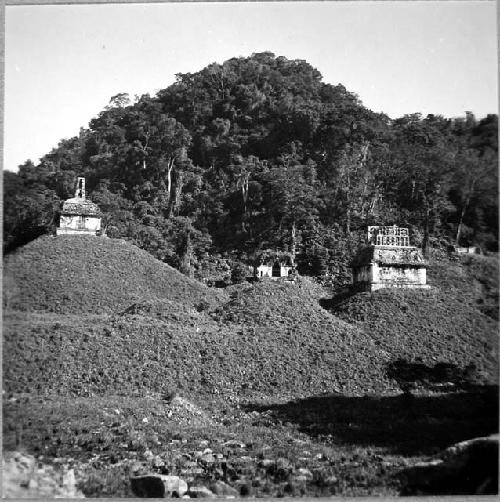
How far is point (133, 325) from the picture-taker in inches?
936

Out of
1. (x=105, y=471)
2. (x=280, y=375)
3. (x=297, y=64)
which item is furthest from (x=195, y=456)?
(x=297, y=64)

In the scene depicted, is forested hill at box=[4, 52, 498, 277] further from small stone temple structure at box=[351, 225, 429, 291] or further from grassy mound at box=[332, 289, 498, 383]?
grassy mound at box=[332, 289, 498, 383]

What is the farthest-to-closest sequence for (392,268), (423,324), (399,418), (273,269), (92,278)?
1. (273,269)
2. (392,268)
3. (92,278)
4. (423,324)
5. (399,418)

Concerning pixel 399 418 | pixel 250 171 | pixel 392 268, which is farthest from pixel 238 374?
pixel 250 171

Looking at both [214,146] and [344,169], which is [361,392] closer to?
[344,169]

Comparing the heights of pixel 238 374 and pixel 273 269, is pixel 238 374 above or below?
below

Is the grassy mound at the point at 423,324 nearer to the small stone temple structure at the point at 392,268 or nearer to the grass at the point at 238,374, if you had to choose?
the grass at the point at 238,374

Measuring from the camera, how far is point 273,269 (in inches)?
1650

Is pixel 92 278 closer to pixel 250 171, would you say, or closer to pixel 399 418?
pixel 399 418

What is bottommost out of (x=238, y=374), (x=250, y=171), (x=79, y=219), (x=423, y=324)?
(x=238, y=374)

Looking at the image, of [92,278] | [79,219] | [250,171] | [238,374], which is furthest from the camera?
[250,171]

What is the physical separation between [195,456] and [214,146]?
45.0m

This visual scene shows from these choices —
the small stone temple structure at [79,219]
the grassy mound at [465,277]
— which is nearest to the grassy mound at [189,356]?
the grassy mound at [465,277]

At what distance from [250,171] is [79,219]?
1925 cm
